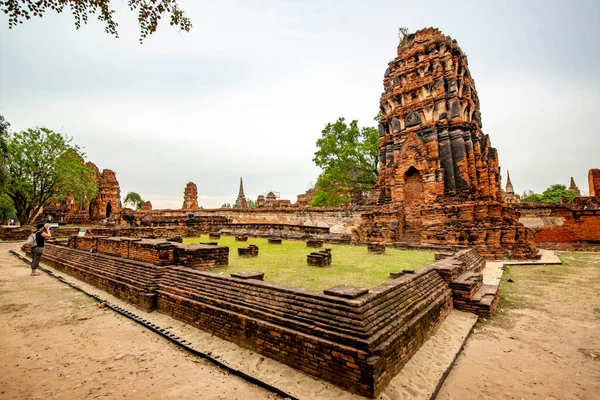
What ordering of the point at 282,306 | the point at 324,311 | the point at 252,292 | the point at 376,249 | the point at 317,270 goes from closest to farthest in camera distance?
1. the point at 324,311
2. the point at 282,306
3. the point at 252,292
4. the point at 317,270
5. the point at 376,249

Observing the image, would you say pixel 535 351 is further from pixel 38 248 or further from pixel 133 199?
pixel 133 199

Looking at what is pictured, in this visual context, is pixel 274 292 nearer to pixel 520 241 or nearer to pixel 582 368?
pixel 582 368

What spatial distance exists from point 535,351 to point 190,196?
2785 cm

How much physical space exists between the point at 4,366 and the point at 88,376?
1133 mm

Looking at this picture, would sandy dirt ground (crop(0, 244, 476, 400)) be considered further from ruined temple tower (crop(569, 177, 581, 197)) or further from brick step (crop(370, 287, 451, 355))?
ruined temple tower (crop(569, 177, 581, 197))

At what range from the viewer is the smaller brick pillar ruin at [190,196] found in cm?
2812

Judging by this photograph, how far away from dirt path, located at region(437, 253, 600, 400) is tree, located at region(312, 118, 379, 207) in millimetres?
16341

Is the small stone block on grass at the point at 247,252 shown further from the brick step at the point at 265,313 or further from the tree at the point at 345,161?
the tree at the point at 345,161

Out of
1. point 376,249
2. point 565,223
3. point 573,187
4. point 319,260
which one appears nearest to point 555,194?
point 573,187

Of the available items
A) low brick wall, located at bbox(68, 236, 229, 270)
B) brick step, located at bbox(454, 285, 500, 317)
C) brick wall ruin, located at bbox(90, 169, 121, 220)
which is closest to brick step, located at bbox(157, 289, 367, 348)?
low brick wall, located at bbox(68, 236, 229, 270)

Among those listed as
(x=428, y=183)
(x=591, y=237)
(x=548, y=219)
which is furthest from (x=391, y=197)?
(x=591, y=237)

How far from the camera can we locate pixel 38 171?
71.6ft

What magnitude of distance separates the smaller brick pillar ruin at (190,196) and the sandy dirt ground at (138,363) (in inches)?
910

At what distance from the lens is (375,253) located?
979 centimetres
